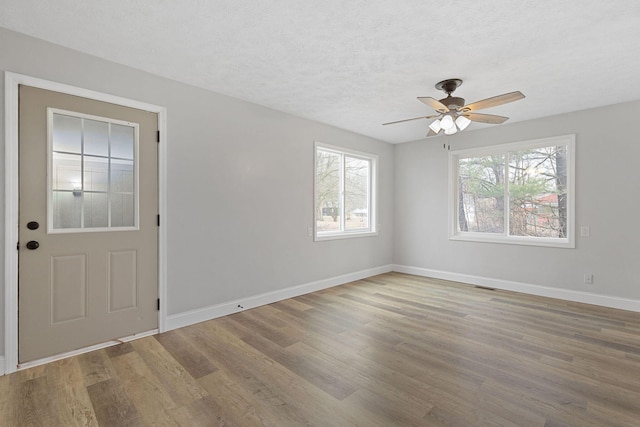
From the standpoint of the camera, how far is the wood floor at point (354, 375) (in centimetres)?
190

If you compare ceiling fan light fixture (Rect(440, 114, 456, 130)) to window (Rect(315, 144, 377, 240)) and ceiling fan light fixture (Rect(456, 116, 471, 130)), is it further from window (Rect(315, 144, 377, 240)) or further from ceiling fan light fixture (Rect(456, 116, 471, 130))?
window (Rect(315, 144, 377, 240))

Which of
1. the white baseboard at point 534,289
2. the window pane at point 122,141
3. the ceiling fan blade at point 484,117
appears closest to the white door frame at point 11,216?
the window pane at point 122,141

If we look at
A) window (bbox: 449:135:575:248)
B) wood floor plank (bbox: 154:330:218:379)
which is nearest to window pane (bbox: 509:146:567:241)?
window (bbox: 449:135:575:248)

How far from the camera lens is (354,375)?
2.35 meters

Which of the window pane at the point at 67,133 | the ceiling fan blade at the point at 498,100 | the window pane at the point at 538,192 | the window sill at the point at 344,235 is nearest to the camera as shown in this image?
the window pane at the point at 67,133

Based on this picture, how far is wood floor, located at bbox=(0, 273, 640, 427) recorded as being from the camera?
190cm

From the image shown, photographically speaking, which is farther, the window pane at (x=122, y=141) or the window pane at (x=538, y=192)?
the window pane at (x=538, y=192)

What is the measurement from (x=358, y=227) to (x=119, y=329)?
13.0ft

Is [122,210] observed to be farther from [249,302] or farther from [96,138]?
[249,302]

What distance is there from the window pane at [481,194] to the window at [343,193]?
5.19ft

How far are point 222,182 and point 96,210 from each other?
128 cm

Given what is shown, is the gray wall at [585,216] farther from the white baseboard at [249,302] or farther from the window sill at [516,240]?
the white baseboard at [249,302]

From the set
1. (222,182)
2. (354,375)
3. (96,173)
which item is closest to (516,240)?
(354,375)

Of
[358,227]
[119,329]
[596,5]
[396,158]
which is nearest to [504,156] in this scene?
[396,158]
